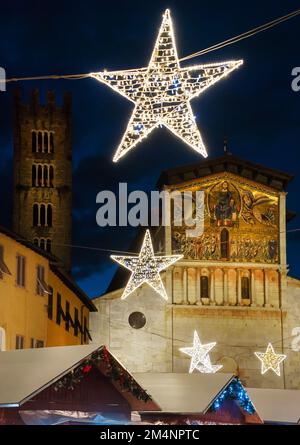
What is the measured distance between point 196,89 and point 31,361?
5700 millimetres

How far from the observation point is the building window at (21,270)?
2925cm

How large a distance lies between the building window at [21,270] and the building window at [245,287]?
79.3ft

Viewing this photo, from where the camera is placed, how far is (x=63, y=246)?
65.8 m

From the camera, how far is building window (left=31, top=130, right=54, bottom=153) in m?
67.5

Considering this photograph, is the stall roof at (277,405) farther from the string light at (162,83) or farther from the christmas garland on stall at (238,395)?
the string light at (162,83)

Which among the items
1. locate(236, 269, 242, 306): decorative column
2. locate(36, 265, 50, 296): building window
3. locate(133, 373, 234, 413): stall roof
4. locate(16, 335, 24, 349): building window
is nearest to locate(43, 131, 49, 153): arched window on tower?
locate(236, 269, 242, 306): decorative column

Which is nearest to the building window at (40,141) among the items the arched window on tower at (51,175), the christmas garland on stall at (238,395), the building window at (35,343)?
the arched window on tower at (51,175)

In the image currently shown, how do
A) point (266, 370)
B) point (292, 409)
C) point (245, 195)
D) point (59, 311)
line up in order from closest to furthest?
point (292, 409), point (59, 311), point (266, 370), point (245, 195)

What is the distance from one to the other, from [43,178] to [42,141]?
2786 millimetres

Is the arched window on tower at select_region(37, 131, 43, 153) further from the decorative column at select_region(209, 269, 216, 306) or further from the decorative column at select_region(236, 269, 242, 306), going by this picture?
the decorative column at select_region(236, 269, 242, 306)

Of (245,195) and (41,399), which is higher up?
(245,195)
